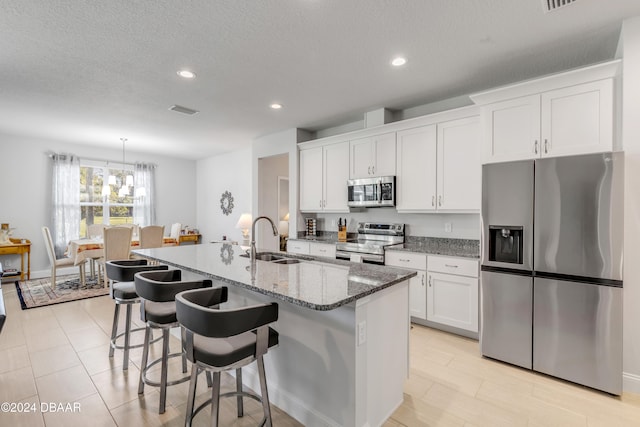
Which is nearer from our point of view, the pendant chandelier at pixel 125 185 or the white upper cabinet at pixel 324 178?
the white upper cabinet at pixel 324 178

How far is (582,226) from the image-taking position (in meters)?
2.27

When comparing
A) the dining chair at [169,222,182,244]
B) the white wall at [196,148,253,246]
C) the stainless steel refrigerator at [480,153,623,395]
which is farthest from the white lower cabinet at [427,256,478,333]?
the dining chair at [169,222,182,244]

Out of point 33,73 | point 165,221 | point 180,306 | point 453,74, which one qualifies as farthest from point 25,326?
point 453,74

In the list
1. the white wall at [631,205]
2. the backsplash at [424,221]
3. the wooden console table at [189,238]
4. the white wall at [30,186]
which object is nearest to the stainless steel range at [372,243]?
the backsplash at [424,221]

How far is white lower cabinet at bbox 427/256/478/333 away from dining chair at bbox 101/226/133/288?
440cm

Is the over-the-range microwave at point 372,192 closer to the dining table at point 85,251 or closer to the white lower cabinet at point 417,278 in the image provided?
the white lower cabinet at point 417,278

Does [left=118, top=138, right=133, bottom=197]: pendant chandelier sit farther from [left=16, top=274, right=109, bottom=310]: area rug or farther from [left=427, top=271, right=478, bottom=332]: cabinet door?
[left=427, top=271, right=478, bottom=332]: cabinet door

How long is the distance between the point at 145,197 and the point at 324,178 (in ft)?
16.1

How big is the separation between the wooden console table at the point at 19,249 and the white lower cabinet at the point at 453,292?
6782 millimetres

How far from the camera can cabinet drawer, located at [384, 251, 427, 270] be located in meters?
3.39

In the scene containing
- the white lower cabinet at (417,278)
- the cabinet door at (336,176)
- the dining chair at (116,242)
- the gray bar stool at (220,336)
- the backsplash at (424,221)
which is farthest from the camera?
the dining chair at (116,242)

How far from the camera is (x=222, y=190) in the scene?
747 cm

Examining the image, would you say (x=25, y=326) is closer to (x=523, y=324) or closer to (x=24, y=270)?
(x=24, y=270)

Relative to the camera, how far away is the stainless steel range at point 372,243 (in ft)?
12.1
